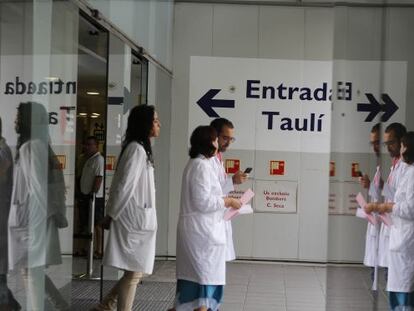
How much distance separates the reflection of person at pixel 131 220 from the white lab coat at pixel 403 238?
2101 mm

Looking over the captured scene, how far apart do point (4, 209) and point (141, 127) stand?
2.02m

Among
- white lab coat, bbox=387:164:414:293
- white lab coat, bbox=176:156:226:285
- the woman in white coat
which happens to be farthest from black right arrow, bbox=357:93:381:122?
white lab coat, bbox=176:156:226:285

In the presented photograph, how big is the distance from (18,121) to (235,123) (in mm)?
6302

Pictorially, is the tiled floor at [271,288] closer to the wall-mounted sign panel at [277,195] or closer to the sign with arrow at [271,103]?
the wall-mounted sign panel at [277,195]

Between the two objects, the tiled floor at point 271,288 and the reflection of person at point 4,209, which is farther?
the tiled floor at point 271,288

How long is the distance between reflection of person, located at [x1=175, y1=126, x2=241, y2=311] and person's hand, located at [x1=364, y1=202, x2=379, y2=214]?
1.64 m

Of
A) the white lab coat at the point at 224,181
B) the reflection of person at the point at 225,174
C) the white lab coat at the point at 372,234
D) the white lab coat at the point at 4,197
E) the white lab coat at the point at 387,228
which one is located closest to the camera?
the white lab coat at the point at 4,197

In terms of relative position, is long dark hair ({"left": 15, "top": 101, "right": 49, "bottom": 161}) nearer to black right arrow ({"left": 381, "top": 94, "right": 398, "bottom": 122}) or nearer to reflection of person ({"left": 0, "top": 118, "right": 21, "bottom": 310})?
reflection of person ({"left": 0, "top": 118, "right": 21, "bottom": 310})

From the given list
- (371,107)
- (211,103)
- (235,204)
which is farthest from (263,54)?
(371,107)

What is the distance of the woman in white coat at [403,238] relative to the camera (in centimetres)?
362

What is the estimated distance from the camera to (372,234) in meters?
3.92

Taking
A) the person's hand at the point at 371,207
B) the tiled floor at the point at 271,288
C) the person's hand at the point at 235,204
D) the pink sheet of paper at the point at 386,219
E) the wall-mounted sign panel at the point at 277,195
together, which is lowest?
the tiled floor at the point at 271,288

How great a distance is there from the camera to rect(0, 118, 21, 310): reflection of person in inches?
142

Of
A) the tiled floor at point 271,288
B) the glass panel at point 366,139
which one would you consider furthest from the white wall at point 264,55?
the glass panel at point 366,139
